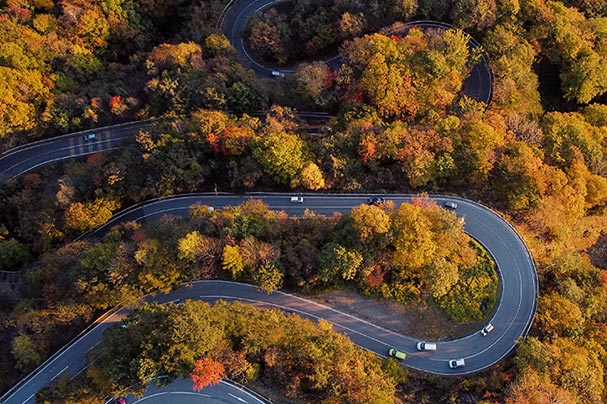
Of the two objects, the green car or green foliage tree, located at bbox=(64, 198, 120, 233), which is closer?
the green car

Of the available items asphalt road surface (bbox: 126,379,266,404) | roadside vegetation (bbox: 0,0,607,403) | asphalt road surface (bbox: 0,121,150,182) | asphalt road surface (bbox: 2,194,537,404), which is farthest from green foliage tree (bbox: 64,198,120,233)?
asphalt road surface (bbox: 126,379,266,404)

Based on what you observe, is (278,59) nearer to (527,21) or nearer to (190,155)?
(190,155)

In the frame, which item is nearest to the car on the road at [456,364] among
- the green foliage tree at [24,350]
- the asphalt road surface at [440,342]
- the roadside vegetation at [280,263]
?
the asphalt road surface at [440,342]

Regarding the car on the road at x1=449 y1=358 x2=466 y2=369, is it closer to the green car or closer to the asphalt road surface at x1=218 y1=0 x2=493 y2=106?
the green car

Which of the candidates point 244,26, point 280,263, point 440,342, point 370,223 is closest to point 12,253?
point 280,263

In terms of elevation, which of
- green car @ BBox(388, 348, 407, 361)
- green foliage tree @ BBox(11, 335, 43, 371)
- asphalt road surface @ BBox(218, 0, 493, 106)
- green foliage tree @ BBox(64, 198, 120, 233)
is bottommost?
green car @ BBox(388, 348, 407, 361)

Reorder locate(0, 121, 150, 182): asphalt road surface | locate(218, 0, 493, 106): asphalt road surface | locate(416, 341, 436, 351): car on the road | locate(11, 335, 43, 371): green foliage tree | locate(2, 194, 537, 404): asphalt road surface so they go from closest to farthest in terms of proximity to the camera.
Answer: locate(11, 335, 43, 371): green foliage tree → locate(416, 341, 436, 351): car on the road → locate(2, 194, 537, 404): asphalt road surface → locate(0, 121, 150, 182): asphalt road surface → locate(218, 0, 493, 106): asphalt road surface

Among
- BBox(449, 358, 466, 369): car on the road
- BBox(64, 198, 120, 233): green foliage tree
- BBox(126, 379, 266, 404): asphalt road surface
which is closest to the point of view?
BBox(126, 379, 266, 404): asphalt road surface
